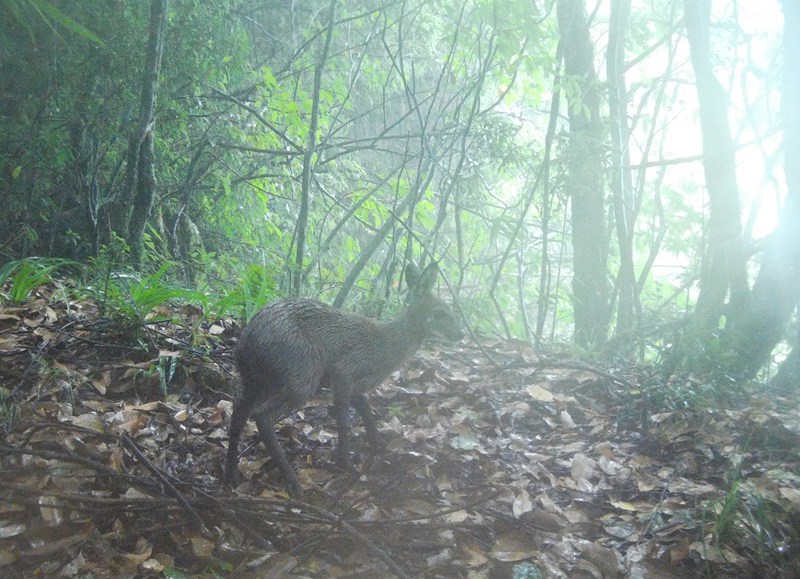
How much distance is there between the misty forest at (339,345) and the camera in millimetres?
2951

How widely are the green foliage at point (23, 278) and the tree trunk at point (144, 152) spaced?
0.92 meters

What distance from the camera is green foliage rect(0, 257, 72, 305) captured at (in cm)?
460

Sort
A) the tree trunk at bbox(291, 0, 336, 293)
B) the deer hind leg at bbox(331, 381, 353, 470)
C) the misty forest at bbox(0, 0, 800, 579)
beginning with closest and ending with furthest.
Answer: the misty forest at bbox(0, 0, 800, 579), the deer hind leg at bbox(331, 381, 353, 470), the tree trunk at bbox(291, 0, 336, 293)

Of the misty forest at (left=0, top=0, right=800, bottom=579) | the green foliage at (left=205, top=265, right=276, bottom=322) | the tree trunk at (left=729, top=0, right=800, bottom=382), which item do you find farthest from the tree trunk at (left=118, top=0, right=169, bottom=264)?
the tree trunk at (left=729, top=0, right=800, bottom=382)

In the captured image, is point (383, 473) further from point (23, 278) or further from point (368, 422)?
point (23, 278)

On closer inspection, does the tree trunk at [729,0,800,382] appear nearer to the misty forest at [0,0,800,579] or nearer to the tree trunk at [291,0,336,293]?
the misty forest at [0,0,800,579]

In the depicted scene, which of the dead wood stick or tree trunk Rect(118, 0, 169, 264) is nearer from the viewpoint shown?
the dead wood stick

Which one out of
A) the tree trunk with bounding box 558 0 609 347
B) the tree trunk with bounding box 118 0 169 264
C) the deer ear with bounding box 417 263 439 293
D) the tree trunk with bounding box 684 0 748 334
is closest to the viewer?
the deer ear with bounding box 417 263 439 293

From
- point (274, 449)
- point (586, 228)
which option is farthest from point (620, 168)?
point (274, 449)

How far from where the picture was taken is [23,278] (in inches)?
183

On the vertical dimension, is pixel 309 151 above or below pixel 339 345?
above

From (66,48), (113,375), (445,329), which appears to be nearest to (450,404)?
(445,329)

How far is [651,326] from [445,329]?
2.91 metres

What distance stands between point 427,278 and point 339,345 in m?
0.77
